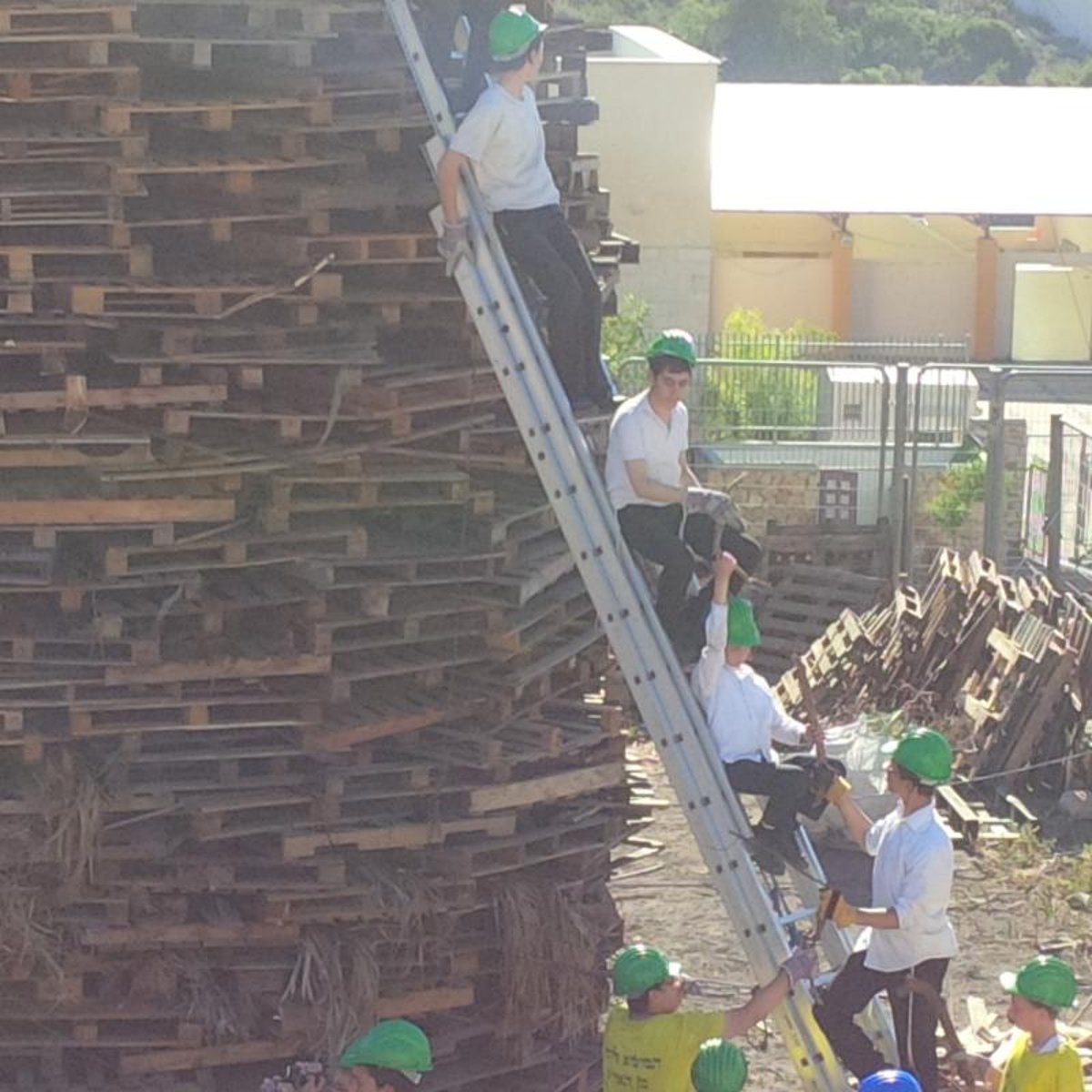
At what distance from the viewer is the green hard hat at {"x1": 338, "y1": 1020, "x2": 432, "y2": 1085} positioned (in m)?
7.34

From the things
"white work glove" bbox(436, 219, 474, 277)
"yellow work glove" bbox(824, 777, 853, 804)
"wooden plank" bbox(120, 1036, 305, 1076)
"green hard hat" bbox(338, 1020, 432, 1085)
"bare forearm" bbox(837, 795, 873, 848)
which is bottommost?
"wooden plank" bbox(120, 1036, 305, 1076)

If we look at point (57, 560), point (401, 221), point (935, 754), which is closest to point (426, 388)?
point (401, 221)

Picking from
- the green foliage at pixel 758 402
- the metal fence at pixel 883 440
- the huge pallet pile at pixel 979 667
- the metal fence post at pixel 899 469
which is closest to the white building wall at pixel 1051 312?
the metal fence at pixel 883 440

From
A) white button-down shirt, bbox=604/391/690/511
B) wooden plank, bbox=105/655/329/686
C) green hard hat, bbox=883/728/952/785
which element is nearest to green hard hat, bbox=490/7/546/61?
white button-down shirt, bbox=604/391/690/511

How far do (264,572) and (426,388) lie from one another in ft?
3.60

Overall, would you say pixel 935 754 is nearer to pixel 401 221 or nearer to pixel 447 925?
pixel 447 925

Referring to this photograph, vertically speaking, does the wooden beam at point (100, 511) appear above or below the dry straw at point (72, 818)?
above

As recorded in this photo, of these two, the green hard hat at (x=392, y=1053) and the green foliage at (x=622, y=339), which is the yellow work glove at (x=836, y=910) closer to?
the green hard hat at (x=392, y=1053)

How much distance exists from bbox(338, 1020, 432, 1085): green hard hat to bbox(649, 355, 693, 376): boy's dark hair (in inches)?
123

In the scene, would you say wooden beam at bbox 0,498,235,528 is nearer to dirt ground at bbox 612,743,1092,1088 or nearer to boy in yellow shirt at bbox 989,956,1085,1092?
boy in yellow shirt at bbox 989,956,1085,1092

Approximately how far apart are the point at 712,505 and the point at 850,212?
29601 millimetres

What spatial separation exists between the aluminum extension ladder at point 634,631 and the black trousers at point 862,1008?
18 centimetres

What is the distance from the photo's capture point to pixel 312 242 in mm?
10148

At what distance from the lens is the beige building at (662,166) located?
1407 inches
